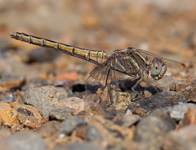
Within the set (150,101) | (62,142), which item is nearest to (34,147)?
(62,142)

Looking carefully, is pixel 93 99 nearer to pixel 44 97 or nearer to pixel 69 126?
pixel 44 97

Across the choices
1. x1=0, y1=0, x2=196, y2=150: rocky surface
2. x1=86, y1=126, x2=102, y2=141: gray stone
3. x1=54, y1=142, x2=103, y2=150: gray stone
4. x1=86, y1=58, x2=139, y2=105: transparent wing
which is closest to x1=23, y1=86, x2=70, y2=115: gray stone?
x1=0, y1=0, x2=196, y2=150: rocky surface

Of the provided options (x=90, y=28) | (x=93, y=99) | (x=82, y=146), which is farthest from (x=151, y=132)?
(x=90, y=28)

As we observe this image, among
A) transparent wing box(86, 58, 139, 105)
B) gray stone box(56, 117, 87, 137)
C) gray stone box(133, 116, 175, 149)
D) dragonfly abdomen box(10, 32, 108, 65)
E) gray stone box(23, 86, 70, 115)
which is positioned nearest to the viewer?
gray stone box(133, 116, 175, 149)

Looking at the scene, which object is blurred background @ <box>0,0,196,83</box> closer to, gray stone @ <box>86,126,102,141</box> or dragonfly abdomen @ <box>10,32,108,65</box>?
dragonfly abdomen @ <box>10,32,108,65</box>

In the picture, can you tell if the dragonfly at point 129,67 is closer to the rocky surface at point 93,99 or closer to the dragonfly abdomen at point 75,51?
the dragonfly abdomen at point 75,51

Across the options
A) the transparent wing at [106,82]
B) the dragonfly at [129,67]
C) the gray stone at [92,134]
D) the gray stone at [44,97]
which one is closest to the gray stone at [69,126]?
the gray stone at [92,134]
